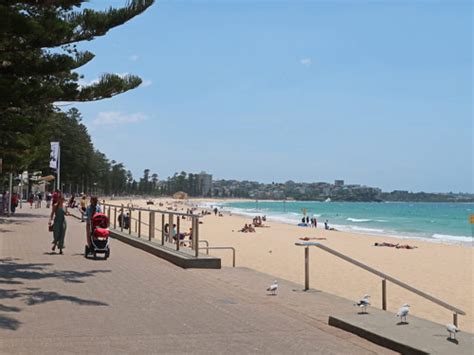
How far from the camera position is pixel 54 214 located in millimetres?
13133

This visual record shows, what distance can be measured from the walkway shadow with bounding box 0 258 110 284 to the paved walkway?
0.05 ft

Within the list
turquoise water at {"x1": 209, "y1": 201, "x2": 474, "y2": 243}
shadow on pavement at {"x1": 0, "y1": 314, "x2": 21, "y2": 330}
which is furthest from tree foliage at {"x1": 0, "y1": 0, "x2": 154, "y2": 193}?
turquoise water at {"x1": 209, "y1": 201, "x2": 474, "y2": 243}

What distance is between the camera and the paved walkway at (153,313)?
549cm

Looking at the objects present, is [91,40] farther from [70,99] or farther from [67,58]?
[70,99]

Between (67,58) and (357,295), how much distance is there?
7625 millimetres

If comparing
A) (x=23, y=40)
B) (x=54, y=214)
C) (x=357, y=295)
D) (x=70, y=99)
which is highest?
(x=23, y=40)

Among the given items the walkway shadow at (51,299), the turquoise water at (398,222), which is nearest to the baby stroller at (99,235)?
the walkway shadow at (51,299)

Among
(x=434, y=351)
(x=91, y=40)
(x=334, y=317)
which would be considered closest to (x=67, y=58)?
(x=91, y=40)

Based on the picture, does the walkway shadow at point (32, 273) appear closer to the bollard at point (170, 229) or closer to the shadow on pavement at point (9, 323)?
the shadow on pavement at point (9, 323)

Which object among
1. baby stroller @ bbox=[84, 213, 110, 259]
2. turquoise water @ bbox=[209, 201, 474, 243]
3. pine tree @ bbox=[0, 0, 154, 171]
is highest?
pine tree @ bbox=[0, 0, 154, 171]

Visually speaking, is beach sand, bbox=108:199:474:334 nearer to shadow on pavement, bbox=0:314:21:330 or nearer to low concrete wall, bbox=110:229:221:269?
low concrete wall, bbox=110:229:221:269

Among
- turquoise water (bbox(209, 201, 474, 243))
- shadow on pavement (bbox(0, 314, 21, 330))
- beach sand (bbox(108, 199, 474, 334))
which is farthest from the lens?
turquoise water (bbox(209, 201, 474, 243))

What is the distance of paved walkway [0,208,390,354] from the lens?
549 cm

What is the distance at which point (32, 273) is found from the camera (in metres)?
9.89
